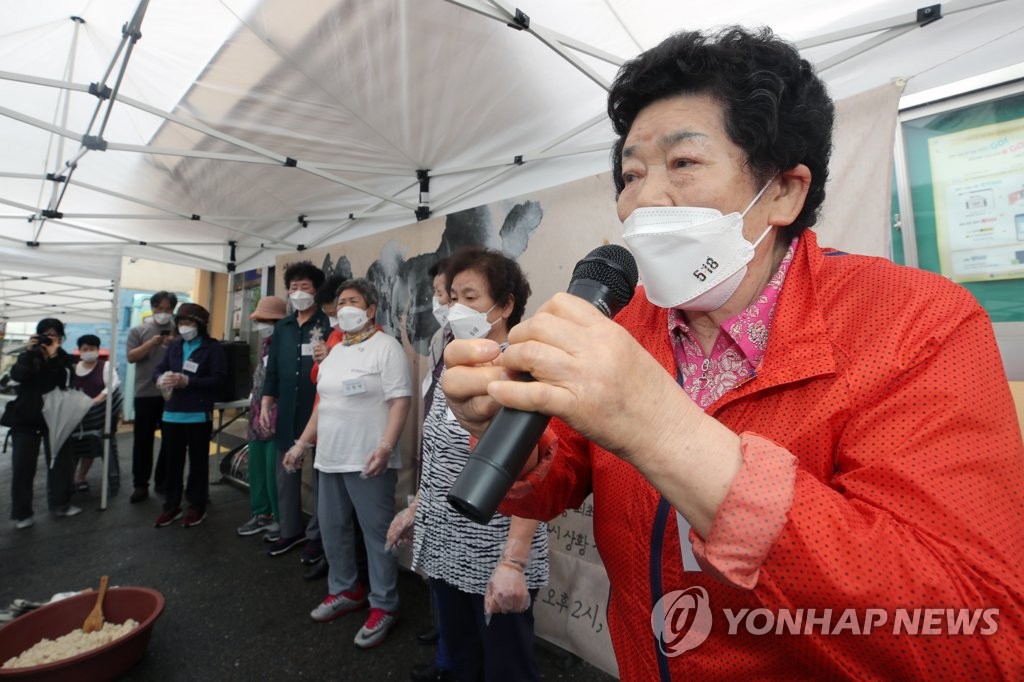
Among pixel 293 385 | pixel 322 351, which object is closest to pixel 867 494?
pixel 322 351

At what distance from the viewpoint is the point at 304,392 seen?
369 cm

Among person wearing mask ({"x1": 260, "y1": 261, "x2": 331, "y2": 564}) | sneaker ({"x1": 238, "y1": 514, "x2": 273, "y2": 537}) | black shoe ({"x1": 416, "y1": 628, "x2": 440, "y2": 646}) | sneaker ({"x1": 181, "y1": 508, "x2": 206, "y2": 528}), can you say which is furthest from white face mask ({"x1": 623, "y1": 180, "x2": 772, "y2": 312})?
sneaker ({"x1": 181, "y1": 508, "x2": 206, "y2": 528})

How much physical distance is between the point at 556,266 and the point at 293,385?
96.5 inches

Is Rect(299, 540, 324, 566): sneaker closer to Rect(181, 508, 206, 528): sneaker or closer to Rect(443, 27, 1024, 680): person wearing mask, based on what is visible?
Rect(181, 508, 206, 528): sneaker

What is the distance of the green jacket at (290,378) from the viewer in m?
3.66

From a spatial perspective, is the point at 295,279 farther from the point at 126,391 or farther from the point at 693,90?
the point at 126,391

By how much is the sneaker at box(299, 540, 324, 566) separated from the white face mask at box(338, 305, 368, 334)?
199 centimetres

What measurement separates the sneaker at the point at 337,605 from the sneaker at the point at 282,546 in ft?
3.25

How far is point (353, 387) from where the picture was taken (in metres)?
2.79

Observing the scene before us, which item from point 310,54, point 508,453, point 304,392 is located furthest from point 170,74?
point 508,453

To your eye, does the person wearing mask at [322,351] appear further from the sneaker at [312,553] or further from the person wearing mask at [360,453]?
the person wearing mask at [360,453]

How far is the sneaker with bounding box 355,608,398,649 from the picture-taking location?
104 inches

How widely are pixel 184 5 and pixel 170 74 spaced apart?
76 centimetres

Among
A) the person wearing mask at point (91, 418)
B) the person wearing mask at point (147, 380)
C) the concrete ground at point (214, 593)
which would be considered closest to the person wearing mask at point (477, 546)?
the concrete ground at point (214, 593)
